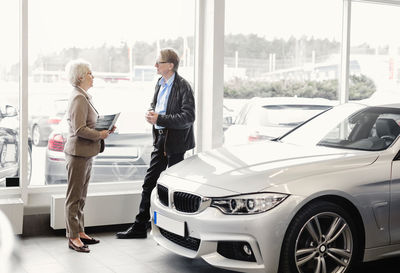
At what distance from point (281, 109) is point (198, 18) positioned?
1.55m

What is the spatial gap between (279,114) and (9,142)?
10.5 feet

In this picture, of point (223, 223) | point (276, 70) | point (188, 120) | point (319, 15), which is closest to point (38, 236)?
point (188, 120)

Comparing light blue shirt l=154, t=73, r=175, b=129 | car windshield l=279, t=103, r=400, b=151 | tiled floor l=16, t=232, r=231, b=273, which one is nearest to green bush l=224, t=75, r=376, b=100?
light blue shirt l=154, t=73, r=175, b=129

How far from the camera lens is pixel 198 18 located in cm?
663

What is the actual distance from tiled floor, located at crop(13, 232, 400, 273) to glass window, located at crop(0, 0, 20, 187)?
85cm

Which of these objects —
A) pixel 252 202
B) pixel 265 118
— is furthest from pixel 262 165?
pixel 265 118

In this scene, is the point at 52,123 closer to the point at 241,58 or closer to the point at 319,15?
the point at 241,58

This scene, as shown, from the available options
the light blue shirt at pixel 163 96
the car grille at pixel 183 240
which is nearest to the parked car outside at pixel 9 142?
the light blue shirt at pixel 163 96

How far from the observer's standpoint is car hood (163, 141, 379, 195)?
3.94m

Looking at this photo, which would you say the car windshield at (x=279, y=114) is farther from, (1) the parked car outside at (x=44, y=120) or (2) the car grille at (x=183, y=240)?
(2) the car grille at (x=183, y=240)

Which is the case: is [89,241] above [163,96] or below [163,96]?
below

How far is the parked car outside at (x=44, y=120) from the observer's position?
583 centimetres

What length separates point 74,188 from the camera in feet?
16.6

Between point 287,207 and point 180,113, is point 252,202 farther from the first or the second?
point 180,113
